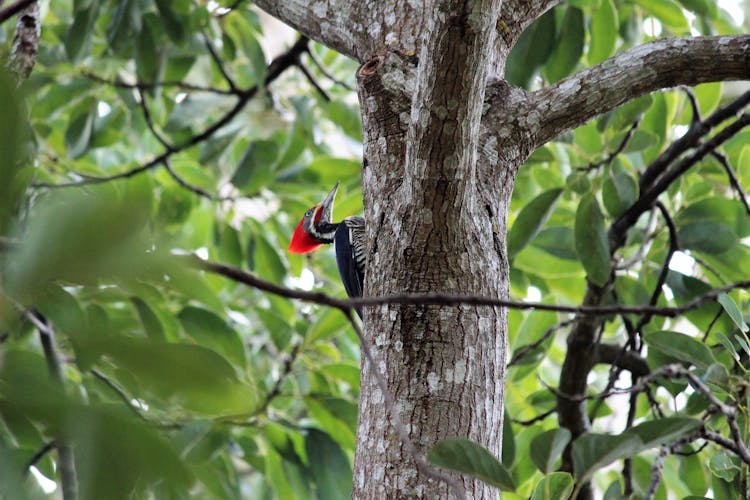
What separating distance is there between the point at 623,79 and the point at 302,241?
338 centimetres

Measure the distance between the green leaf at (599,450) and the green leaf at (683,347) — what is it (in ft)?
2.13

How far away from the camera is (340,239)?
14.3ft

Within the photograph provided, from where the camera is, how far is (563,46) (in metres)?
2.75

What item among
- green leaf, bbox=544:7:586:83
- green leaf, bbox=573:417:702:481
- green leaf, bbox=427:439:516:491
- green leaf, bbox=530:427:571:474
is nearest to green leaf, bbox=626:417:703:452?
green leaf, bbox=573:417:702:481

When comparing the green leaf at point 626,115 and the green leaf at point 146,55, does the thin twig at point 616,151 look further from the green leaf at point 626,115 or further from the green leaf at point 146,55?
the green leaf at point 146,55

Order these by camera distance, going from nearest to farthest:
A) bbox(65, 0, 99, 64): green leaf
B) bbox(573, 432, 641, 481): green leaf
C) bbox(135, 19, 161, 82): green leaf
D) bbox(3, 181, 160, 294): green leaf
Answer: bbox(3, 181, 160, 294): green leaf, bbox(573, 432, 641, 481): green leaf, bbox(65, 0, 99, 64): green leaf, bbox(135, 19, 161, 82): green leaf

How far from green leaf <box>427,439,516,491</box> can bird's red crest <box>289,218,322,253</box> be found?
3.66 metres

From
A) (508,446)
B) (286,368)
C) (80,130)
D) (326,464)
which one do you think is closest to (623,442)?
(508,446)

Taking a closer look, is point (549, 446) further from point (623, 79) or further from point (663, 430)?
point (623, 79)

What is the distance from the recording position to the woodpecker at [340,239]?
13.3 ft

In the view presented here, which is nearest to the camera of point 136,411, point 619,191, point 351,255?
point 136,411

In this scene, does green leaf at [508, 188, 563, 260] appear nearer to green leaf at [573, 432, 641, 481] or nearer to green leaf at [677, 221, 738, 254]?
green leaf at [677, 221, 738, 254]

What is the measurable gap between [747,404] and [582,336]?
0.98 meters

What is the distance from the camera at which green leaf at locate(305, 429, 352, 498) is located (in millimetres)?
2600
